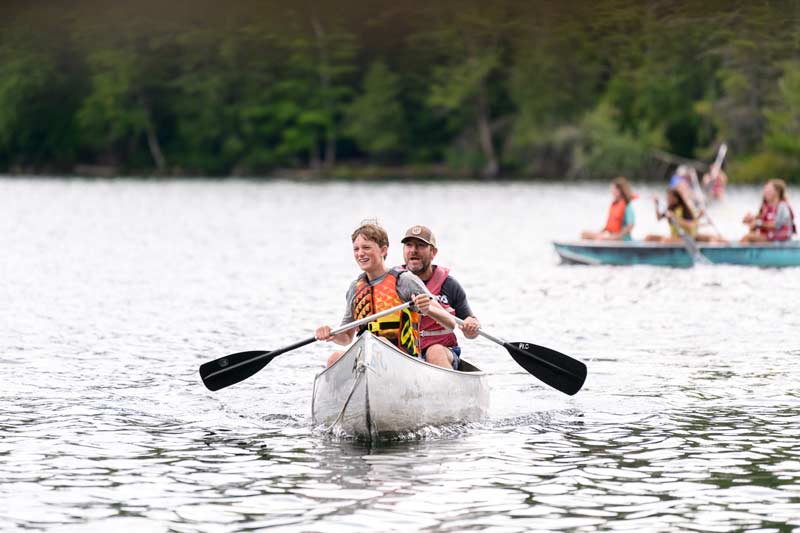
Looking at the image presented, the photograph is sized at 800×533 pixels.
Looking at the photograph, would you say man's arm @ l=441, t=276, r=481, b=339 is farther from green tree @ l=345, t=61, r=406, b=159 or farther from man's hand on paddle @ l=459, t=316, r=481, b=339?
green tree @ l=345, t=61, r=406, b=159

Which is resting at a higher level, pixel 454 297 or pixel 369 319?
pixel 454 297

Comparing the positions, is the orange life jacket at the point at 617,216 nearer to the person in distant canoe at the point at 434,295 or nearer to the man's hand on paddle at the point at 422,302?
the person in distant canoe at the point at 434,295

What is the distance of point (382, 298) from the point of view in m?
10.5

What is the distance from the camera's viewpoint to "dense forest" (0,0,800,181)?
7688 centimetres

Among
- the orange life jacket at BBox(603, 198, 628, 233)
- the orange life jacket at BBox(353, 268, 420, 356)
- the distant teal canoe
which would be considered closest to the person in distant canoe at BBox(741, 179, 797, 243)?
the distant teal canoe

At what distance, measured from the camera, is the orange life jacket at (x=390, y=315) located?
1051 centimetres

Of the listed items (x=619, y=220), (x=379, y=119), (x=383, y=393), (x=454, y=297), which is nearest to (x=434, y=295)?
(x=454, y=297)

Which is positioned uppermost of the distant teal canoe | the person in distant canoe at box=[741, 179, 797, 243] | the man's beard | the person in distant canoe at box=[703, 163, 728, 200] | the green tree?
the green tree

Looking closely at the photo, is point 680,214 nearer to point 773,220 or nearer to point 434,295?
point 773,220

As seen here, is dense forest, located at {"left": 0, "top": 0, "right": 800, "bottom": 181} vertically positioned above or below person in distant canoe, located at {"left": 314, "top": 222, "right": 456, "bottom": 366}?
above

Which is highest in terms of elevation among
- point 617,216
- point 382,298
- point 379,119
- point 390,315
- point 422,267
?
point 379,119

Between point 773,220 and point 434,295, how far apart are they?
15.1 m

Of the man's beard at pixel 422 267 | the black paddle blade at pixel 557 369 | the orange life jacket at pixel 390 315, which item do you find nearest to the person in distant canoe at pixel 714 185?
the black paddle blade at pixel 557 369

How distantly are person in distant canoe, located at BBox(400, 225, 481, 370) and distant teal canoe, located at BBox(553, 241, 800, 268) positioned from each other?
14.1 m
